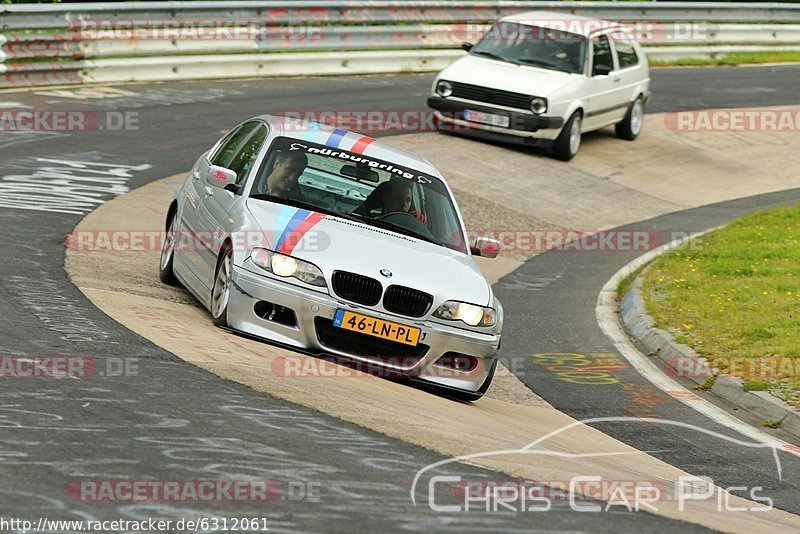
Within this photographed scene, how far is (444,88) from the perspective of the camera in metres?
19.8

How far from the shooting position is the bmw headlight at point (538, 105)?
19297mm

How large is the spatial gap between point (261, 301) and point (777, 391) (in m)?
3.95

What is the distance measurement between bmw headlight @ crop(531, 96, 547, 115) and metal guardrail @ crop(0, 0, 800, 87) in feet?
21.1

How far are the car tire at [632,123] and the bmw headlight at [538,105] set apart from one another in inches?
121

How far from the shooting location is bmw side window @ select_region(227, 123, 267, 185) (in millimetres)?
9805

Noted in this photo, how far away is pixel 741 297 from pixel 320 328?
557cm

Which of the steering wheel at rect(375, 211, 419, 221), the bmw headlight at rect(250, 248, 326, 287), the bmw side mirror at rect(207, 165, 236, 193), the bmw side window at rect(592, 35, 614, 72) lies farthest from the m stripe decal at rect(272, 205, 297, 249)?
the bmw side window at rect(592, 35, 614, 72)

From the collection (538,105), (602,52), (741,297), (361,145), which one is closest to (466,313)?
(361,145)

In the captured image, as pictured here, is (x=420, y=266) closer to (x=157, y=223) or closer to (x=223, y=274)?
(x=223, y=274)

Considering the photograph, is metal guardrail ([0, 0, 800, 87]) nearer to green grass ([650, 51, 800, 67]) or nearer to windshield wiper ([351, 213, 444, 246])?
green grass ([650, 51, 800, 67])

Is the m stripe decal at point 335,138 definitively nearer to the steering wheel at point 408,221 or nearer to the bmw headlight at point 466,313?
the steering wheel at point 408,221

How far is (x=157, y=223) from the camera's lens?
541 inches

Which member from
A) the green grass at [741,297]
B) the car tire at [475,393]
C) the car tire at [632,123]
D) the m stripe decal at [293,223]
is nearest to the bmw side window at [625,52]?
the car tire at [632,123]

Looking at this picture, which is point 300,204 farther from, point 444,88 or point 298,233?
point 444,88
